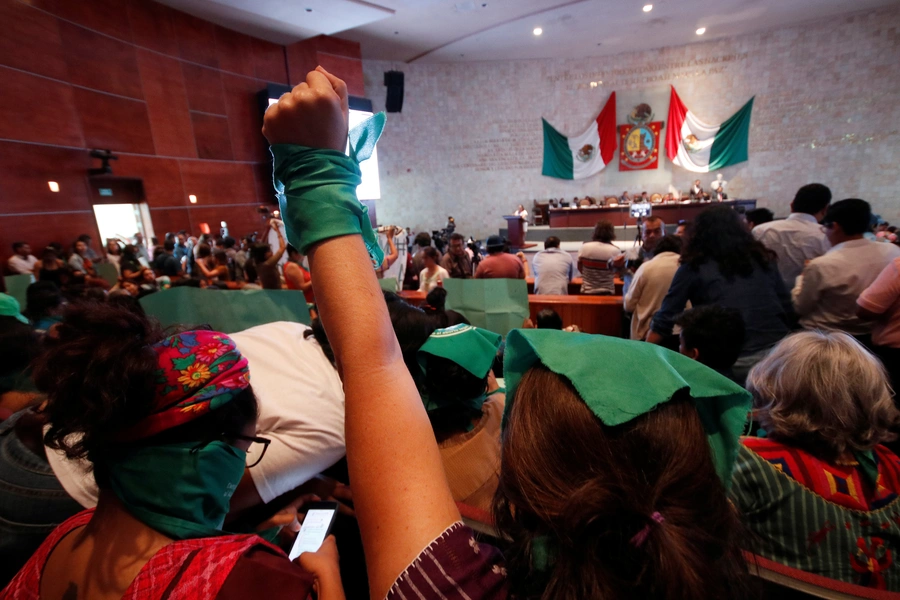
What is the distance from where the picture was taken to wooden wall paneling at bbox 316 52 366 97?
9820 millimetres

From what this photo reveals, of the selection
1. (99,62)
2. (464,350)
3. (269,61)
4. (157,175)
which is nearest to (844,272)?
(464,350)

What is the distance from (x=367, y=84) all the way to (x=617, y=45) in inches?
278

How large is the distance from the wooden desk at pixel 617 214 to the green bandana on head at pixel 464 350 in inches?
363

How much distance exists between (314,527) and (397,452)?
867 mm

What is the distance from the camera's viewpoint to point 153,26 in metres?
7.49

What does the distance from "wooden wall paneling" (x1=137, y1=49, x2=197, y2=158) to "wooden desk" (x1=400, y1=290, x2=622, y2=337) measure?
27.2 ft

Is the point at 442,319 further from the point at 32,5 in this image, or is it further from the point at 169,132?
the point at 169,132

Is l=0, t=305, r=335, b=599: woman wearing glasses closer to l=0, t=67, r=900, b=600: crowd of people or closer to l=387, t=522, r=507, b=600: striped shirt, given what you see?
l=0, t=67, r=900, b=600: crowd of people

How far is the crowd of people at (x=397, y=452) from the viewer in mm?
407

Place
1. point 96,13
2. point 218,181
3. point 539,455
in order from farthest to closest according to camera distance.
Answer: point 218,181, point 96,13, point 539,455

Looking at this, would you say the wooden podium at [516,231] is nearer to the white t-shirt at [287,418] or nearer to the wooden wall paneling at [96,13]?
the wooden wall paneling at [96,13]

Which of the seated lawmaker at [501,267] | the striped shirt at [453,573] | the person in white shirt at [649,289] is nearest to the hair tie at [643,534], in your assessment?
the striped shirt at [453,573]

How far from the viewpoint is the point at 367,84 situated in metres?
12.0

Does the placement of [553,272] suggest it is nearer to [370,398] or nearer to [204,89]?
[370,398]
